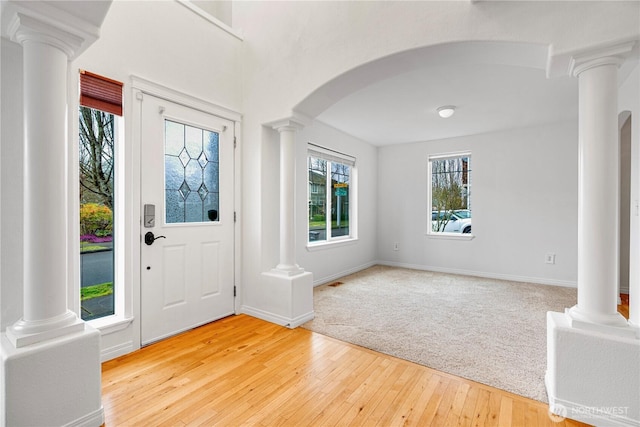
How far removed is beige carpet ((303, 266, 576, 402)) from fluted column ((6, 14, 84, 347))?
205cm

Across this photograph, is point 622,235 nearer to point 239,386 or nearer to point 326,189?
point 326,189

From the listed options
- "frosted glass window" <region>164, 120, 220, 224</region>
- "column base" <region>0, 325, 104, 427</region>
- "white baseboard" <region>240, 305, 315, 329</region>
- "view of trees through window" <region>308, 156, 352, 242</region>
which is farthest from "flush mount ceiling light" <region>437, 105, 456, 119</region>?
"column base" <region>0, 325, 104, 427</region>

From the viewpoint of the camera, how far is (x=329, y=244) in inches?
197

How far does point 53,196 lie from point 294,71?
2.20 metres

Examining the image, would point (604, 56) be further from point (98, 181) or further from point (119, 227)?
point (98, 181)

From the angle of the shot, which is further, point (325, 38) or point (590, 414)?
point (325, 38)

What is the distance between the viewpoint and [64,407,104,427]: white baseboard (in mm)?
1597

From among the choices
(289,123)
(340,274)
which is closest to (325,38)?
(289,123)

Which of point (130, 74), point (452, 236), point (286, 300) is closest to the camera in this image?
point (130, 74)

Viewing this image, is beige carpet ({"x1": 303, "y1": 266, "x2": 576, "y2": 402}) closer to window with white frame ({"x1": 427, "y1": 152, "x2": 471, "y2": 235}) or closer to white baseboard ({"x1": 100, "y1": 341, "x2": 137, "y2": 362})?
window with white frame ({"x1": 427, "y1": 152, "x2": 471, "y2": 235})

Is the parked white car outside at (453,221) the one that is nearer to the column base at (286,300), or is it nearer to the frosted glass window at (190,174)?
the column base at (286,300)

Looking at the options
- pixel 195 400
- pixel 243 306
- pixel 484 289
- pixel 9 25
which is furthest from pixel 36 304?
pixel 484 289

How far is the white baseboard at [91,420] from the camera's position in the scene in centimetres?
160

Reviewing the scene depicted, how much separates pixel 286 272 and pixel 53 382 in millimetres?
1905
